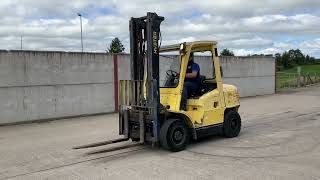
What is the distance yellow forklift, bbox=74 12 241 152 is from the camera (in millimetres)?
9539

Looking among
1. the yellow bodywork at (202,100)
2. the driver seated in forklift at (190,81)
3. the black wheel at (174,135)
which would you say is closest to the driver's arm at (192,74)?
the driver seated in forklift at (190,81)

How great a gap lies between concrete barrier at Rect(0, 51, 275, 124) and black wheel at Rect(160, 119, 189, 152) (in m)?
4.00

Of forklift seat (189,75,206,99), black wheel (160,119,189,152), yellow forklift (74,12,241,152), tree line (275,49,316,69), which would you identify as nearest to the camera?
black wheel (160,119,189,152)

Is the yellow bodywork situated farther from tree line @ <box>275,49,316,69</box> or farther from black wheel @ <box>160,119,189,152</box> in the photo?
tree line @ <box>275,49,316,69</box>

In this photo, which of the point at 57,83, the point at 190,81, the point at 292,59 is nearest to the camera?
the point at 190,81

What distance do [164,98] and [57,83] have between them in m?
7.24

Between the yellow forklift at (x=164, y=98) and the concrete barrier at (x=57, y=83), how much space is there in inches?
106

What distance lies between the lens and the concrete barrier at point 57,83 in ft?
49.4

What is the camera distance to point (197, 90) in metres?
10.6

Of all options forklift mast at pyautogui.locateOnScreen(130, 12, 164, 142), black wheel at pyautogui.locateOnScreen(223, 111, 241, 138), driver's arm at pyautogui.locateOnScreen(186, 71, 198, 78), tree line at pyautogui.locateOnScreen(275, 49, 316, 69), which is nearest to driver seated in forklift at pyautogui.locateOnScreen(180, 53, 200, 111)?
driver's arm at pyautogui.locateOnScreen(186, 71, 198, 78)

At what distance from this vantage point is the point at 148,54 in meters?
9.57

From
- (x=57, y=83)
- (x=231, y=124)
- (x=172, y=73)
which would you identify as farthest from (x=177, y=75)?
(x=57, y=83)

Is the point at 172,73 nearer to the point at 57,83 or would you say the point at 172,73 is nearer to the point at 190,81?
the point at 190,81

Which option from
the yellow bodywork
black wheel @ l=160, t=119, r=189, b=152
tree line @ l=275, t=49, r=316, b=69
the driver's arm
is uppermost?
tree line @ l=275, t=49, r=316, b=69
